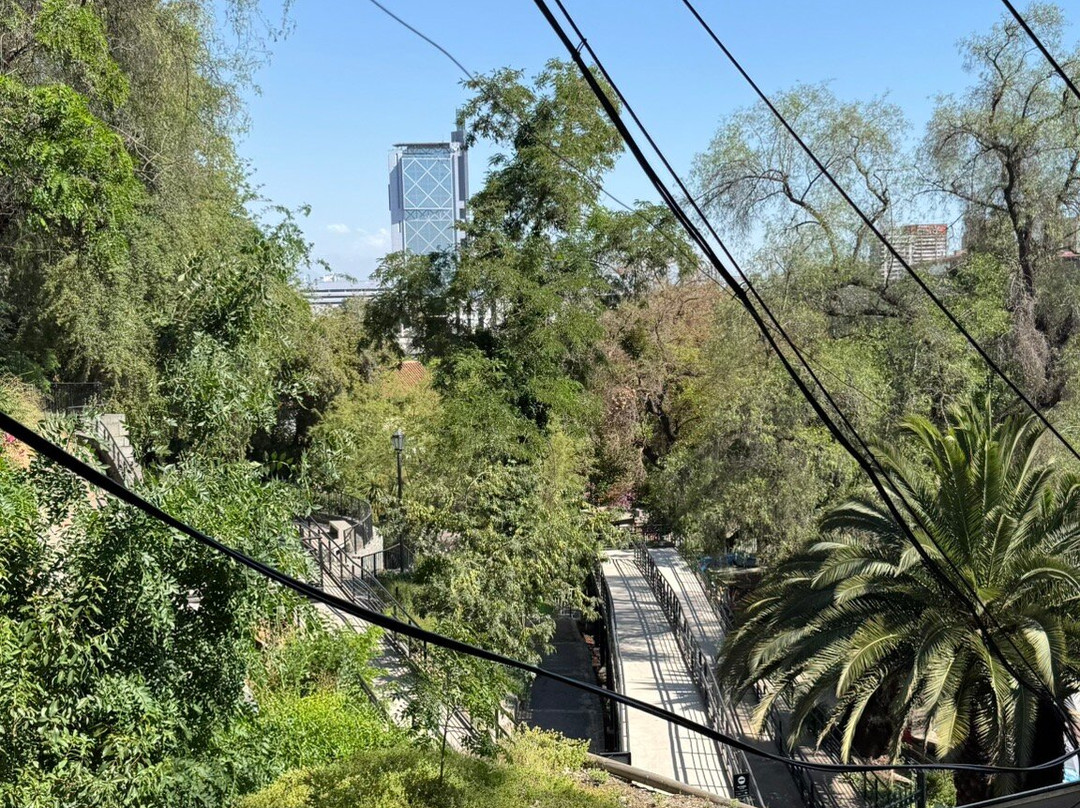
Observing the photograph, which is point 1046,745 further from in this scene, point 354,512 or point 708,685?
point 354,512

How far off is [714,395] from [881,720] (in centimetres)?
1424

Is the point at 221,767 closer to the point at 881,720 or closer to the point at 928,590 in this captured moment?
the point at 928,590

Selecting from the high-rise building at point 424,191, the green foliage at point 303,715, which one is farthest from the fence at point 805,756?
the high-rise building at point 424,191

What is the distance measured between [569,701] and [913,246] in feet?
38.4

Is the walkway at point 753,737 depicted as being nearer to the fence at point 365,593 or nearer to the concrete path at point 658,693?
the concrete path at point 658,693

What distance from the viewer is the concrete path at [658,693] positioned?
12578 millimetres

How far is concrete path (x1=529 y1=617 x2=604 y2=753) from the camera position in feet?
54.5

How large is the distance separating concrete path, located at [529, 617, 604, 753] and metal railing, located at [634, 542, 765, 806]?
1870 millimetres

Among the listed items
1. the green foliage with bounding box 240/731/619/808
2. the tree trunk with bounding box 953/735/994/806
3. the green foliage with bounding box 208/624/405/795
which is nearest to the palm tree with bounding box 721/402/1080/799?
the tree trunk with bounding box 953/735/994/806

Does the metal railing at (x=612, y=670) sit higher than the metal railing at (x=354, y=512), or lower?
lower

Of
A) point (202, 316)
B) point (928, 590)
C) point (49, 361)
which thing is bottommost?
point (928, 590)

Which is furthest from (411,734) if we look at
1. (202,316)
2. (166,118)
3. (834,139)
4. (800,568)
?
(834,139)

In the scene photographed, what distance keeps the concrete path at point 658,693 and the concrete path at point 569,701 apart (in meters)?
1.04

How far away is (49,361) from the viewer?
22.1 meters
